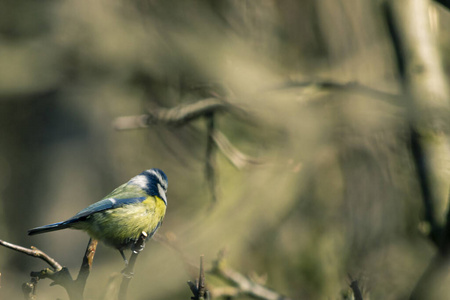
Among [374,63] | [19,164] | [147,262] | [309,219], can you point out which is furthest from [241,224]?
[19,164]

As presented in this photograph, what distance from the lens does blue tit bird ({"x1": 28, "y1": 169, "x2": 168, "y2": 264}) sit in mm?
1545

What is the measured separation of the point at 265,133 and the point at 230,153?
55cm

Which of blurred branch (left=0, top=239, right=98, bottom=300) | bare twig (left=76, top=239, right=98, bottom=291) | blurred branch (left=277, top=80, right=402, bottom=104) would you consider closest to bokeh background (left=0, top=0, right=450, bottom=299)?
blurred branch (left=277, top=80, right=402, bottom=104)

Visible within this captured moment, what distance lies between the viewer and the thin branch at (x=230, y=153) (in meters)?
2.98

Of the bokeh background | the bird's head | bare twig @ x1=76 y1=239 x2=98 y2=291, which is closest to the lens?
bare twig @ x1=76 y1=239 x2=98 y2=291

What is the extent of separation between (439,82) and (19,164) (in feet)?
19.4

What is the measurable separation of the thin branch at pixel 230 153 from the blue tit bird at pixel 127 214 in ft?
3.87

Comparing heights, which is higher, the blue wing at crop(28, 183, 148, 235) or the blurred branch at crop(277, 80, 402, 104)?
the blue wing at crop(28, 183, 148, 235)

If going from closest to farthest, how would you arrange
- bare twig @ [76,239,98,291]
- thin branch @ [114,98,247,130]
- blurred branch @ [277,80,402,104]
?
1. bare twig @ [76,239,98,291]
2. blurred branch @ [277,80,402,104]
3. thin branch @ [114,98,247,130]

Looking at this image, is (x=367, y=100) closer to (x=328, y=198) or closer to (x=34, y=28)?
(x=328, y=198)

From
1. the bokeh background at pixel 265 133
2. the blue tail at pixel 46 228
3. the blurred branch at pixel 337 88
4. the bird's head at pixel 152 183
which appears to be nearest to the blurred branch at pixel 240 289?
the bokeh background at pixel 265 133

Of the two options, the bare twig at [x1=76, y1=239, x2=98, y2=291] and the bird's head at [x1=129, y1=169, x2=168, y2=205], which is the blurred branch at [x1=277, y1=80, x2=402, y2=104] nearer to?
the bird's head at [x1=129, y1=169, x2=168, y2=205]

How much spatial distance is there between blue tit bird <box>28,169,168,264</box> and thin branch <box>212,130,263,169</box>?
1.18 meters

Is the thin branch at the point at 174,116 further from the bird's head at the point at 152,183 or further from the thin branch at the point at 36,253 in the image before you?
the thin branch at the point at 36,253
